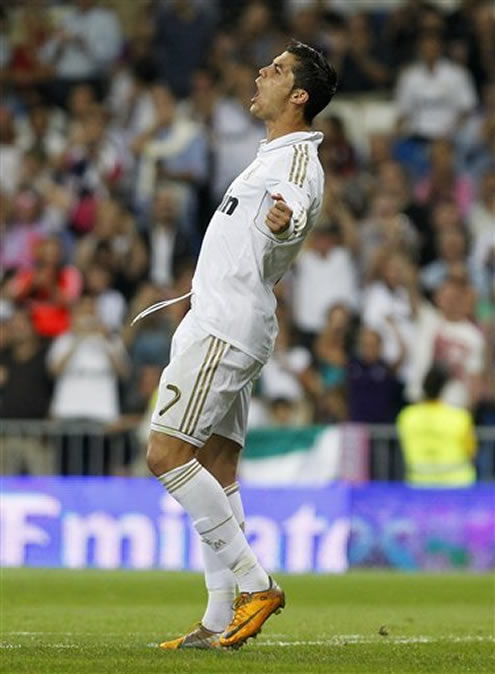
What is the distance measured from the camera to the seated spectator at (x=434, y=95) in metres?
21.9

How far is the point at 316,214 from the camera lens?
29.1 ft

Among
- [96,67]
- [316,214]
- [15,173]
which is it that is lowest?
[316,214]

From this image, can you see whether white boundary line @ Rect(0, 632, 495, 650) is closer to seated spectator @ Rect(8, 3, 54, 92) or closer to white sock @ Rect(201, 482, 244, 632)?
white sock @ Rect(201, 482, 244, 632)

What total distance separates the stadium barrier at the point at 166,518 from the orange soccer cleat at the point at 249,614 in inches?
340

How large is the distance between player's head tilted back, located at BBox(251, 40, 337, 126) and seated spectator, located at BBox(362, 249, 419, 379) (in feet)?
32.7

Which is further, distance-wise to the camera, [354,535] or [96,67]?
[96,67]

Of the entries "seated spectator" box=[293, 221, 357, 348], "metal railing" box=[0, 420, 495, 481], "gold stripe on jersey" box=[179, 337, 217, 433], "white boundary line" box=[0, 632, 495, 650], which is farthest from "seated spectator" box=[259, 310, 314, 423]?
"gold stripe on jersey" box=[179, 337, 217, 433]

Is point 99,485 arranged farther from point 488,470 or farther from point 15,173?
point 15,173

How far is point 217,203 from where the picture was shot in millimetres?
21438

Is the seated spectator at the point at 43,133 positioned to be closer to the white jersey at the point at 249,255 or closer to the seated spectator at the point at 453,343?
the seated spectator at the point at 453,343

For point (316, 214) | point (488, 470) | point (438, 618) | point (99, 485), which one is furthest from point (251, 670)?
point (488, 470)

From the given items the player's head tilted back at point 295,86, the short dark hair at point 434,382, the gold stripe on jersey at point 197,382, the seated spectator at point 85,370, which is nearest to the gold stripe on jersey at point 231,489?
the gold stripe on jersey at point 197,382

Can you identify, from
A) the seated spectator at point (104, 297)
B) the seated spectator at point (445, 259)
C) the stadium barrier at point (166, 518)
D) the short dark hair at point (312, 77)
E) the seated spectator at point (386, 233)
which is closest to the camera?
the short dark hair at point (312, 77)

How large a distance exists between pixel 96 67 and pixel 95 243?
354 centimetres
